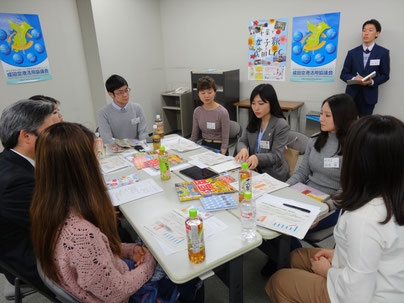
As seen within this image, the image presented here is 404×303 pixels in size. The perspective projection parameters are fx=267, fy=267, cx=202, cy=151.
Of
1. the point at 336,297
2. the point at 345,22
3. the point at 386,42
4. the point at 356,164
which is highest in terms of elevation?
the point at 345,22

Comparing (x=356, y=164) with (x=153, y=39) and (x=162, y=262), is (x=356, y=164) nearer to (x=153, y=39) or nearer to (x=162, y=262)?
(x=162, y=262)

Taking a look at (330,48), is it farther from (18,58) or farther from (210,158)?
(18,58)

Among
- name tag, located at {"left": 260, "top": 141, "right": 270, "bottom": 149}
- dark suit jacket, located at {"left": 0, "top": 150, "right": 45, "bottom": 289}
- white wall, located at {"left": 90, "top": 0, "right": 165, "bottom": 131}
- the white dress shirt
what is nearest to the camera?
the white dress shirt

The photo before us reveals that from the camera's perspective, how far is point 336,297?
3.57 feet

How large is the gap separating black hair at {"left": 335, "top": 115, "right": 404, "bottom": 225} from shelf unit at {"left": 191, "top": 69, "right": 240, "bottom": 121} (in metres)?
3.60

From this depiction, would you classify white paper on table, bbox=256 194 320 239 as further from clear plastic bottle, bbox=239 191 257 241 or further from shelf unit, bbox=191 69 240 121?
shelf unit, bbox=191 69 240 121

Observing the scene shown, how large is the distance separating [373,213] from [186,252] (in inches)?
29.1

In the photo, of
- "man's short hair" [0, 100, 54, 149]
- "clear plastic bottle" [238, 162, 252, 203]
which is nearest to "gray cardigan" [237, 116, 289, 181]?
"clear plastic bottle" [238, 162, 252, 203]

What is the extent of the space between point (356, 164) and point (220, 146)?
79.1 inches

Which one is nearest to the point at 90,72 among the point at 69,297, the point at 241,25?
the point at 241,25

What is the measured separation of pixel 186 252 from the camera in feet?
3.80

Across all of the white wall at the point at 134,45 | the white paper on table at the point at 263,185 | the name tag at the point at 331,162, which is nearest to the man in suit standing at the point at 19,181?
the white paper on table at the point at 263,185

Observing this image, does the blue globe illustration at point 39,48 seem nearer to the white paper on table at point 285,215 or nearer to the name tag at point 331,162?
the white paper on table at point 285,215

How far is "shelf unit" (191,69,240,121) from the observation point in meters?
4.46
